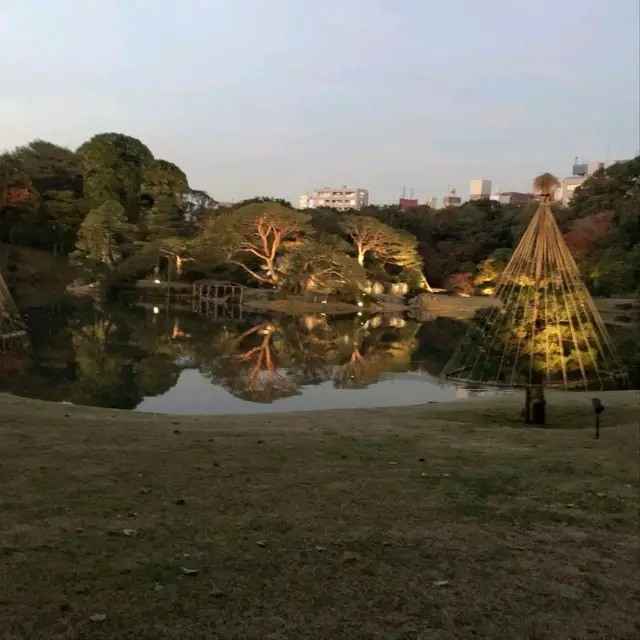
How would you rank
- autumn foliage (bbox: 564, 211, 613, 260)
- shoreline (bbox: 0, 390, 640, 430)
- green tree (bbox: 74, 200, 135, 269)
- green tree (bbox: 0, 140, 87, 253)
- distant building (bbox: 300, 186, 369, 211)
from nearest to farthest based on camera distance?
shoreline (bbox: 0, 390, 640, 430), autumn foliage (bbox: 564, 211, 613, 260), green tree (bbox: 74, 200, 135, 269), green tree (bbox: 0, 140, 87, 253), distant building (bbox: 300, 186, 369, 211)

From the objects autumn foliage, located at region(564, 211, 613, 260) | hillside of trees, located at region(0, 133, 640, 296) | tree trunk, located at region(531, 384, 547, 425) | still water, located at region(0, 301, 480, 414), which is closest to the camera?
tree trunk, located at region(531, 384, 547, 425)

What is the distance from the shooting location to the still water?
395 inches

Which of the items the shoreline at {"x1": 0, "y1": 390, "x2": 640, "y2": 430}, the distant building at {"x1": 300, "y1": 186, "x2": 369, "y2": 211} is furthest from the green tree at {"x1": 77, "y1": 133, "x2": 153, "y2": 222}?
the distant building at {"x1": 300, "y1": 186, "x2": 369, "y2": 211}

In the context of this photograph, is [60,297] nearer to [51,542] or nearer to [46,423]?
[46,423]

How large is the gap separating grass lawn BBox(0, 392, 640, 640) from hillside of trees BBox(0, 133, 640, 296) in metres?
19.8

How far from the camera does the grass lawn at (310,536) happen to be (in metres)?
2.14

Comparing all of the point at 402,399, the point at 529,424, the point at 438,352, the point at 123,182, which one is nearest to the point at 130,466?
the point at 529,424

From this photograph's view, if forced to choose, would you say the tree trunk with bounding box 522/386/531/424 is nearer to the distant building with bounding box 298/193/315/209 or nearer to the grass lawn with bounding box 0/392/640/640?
the grass lawn with bounding box 0/392/640/640

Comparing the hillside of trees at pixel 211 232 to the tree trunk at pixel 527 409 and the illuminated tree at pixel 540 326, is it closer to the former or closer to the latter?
the illuminated tree at pixel 540 326

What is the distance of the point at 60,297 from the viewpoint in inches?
1219

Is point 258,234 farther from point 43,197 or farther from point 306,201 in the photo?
point 306,201

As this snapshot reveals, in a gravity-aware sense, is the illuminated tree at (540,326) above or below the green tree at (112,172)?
below

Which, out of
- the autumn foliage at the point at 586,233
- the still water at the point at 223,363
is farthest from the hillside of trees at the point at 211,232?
the still water at the point at 223,363

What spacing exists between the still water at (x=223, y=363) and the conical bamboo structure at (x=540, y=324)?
3.12 m
